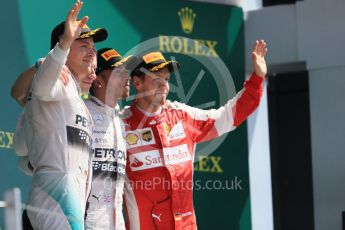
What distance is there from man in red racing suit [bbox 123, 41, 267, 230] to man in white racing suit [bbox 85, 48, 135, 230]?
0.67ft

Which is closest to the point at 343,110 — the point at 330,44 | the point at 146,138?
the point at 330,44

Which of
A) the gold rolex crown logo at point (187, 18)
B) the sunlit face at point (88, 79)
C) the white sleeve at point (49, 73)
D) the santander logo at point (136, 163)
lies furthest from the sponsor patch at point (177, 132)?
the gold rolex crown logo at point (187, 18)

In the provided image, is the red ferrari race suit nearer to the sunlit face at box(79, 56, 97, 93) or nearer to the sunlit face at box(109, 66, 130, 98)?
the sunlit face at box(109, 66, 130, 98)

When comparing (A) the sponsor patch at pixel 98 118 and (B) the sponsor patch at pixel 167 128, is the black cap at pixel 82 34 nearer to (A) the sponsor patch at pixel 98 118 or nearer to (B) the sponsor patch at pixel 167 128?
(A) the sponsor patch at pixel 98 118

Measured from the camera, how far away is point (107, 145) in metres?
4.77

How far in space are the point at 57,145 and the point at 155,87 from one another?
113cm

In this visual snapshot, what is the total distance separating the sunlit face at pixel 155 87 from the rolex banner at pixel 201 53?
2.35 feet

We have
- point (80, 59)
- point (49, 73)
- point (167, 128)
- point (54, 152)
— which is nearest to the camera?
point (49, 73)

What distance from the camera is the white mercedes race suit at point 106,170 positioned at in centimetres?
463

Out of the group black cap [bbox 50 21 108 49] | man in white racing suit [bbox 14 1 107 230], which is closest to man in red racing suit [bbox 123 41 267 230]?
black cap [bbox 50 21 108 49]

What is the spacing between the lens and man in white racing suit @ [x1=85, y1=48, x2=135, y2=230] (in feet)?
15.3

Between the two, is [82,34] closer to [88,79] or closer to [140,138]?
[88,79]

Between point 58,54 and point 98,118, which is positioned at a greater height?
point 58,54

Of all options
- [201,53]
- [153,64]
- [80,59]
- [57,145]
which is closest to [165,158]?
[153,64]
